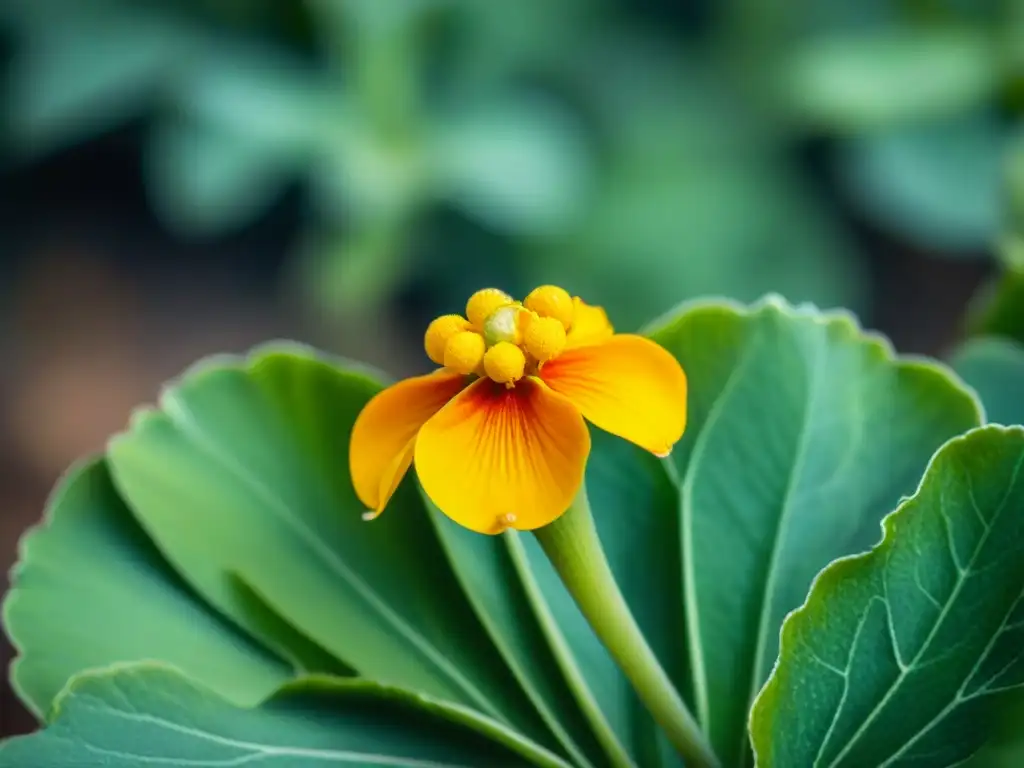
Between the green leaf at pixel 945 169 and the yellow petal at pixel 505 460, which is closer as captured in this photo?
the yellow petal at pixel 505 460

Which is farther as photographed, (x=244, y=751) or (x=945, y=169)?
(x=945, y=169)

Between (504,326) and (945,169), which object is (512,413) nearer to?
(504,326)

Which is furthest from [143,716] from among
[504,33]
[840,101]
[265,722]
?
[504,33]

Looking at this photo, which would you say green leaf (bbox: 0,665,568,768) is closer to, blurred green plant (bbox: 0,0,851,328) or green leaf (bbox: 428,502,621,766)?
green leaf (bbox: 428,502,621,766)

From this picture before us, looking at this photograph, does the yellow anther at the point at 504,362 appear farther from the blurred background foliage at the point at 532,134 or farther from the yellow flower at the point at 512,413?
the blurred background foliage at the point at 532,134

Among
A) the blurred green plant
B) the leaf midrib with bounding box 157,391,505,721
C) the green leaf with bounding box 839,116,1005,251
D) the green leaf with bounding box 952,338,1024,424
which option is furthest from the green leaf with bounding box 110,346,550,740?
the green leaf with bounding box 839,116,1005,251

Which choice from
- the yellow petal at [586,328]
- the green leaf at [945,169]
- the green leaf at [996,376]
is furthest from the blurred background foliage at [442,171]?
the yellow petal at [586,328]

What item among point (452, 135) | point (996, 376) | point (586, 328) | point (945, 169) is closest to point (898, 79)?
point (945, 169)
